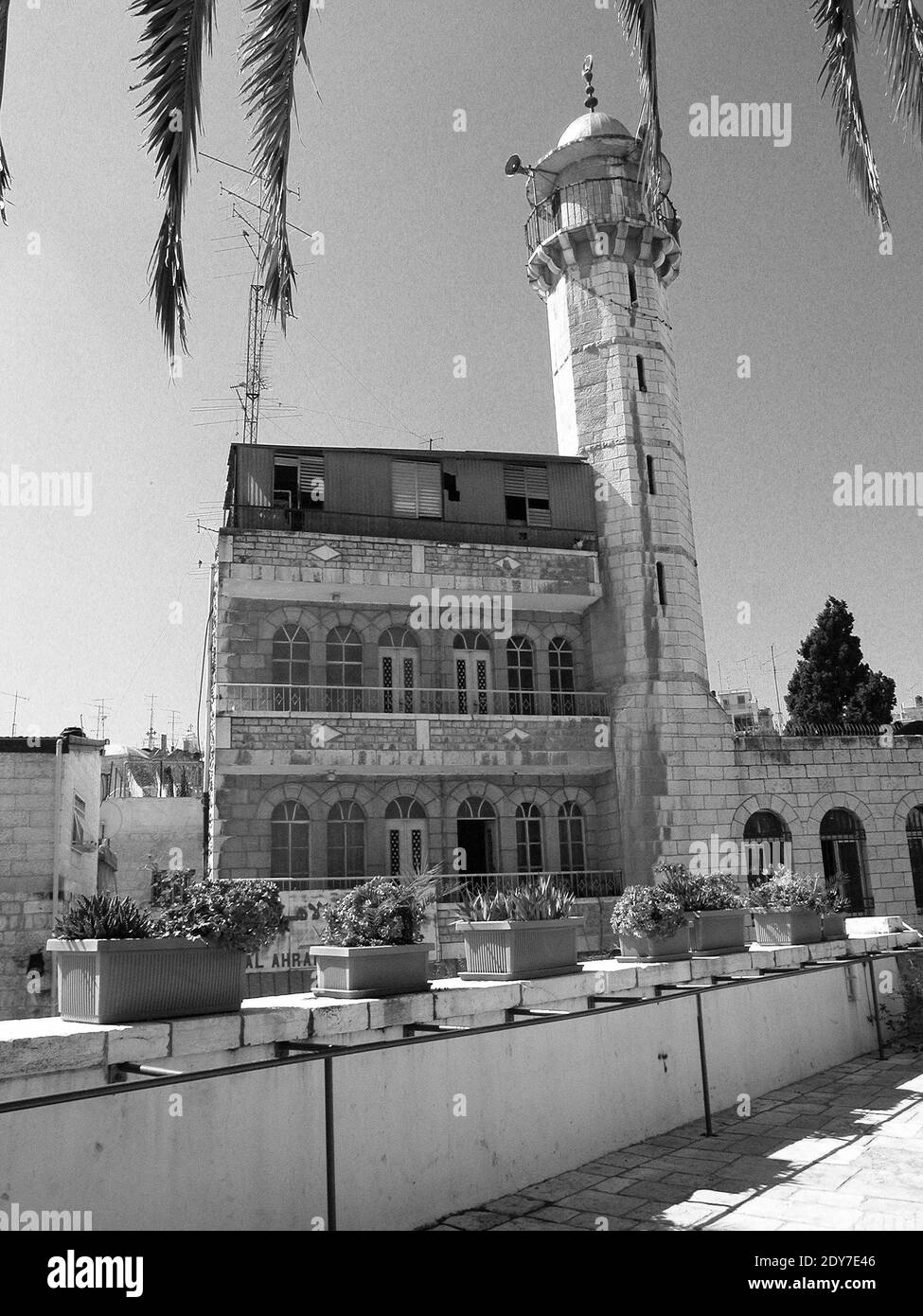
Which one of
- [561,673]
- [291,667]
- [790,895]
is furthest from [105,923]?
[561,673]

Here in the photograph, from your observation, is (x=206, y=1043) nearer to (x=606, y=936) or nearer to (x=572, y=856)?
(x=606, y=936)

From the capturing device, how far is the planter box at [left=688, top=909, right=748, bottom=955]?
11.6 m

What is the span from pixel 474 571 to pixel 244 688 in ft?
20.4

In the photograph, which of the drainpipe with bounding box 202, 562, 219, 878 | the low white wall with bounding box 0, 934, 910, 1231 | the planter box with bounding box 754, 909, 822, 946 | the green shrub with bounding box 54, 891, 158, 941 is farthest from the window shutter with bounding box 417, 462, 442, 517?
the green shrub with bounding box 54, 891, 158, 941

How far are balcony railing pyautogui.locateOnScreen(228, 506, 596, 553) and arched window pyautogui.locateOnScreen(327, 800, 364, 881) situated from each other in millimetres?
6579

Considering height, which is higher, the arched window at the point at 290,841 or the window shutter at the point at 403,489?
the window shutter at the point at 403,489

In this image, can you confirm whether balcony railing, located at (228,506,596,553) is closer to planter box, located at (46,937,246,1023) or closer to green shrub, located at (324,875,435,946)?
green shrub, located at (324,875,435,946)

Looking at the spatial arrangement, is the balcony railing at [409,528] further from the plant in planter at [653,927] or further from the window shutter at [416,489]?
the plant in planter at [653,927]

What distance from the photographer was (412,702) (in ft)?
82.4

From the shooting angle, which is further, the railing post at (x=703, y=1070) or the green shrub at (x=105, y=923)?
the railing post at (x=703, y=1070)

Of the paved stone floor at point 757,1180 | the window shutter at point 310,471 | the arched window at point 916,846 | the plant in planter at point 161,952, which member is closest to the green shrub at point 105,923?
the plant in planter at point 161,952

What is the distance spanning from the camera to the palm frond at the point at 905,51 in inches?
188

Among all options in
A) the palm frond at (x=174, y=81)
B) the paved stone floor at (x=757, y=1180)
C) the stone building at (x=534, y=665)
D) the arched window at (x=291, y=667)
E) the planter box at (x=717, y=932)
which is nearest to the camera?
the palm frond at (x=174, y=81)
